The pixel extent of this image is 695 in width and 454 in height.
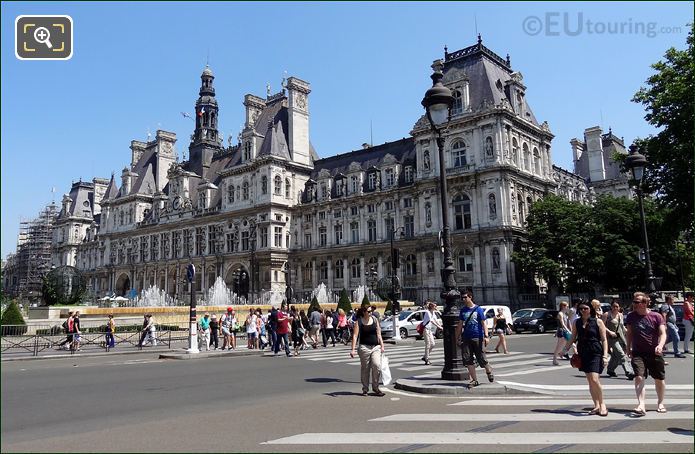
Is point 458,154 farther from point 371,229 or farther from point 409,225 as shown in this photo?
point 371,229

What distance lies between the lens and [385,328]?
29.7 metres

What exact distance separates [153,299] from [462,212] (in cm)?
4167

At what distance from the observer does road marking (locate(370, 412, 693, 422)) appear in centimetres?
838

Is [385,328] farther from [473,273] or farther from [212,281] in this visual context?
[212,281]

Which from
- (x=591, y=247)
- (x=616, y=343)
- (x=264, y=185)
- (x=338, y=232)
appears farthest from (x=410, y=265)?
(x=616, y=343)

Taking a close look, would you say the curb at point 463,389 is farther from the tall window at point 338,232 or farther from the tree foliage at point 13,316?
the tall window at point 338,232

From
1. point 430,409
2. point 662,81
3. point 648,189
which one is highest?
point 662,81

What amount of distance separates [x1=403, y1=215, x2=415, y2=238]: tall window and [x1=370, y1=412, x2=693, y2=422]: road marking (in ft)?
140

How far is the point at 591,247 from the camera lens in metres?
42.8

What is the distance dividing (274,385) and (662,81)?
27319 mm

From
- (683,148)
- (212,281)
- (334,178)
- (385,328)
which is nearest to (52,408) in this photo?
(385,328)

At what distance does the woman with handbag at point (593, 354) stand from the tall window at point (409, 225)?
4246 centimetres

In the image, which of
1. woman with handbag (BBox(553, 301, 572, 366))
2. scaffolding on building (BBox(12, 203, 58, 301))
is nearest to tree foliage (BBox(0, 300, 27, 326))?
woman with handbag (BBox(553, 301, 572, 366))

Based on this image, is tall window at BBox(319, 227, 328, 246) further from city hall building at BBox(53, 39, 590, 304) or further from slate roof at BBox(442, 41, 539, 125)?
slate roof at BBox(442, 41, 539, 125)
